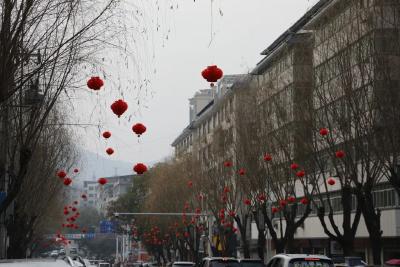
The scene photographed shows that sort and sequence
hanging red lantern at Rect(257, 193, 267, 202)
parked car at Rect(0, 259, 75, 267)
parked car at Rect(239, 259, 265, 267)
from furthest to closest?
hanging red lantern at Rect(257, 193, 267, 202) → parked car at Rect(239, 259, 265, 267) → parked car at Rect(0, 259, 75, 267)

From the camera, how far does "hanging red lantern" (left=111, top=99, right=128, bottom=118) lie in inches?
620

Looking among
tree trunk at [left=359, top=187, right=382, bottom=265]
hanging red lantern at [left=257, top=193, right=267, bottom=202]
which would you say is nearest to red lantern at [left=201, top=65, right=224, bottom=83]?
tree trunk at [left=359, top=187, right=382, bottom=265]

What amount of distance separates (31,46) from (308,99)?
51.1 feet

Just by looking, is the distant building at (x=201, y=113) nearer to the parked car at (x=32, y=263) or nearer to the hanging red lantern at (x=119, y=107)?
the hanging red lantern at (x=119, y=107)

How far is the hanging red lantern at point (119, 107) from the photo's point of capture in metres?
15.8

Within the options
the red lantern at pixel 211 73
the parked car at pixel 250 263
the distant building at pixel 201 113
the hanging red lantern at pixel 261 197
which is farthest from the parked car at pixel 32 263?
the distant building at pixel 201 113

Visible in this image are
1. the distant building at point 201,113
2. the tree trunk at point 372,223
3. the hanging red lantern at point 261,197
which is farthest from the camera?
the distant building at point 201,113

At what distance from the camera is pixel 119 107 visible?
622 inches

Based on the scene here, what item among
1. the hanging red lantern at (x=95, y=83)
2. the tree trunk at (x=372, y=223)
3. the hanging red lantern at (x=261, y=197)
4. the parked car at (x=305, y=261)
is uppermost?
the hanging red lantern at (x=95, y=83)

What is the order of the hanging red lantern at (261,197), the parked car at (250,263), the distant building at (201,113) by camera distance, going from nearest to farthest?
the parked car at (250,263), the hanging red lantern at (261,197), the distant building at (201,113)

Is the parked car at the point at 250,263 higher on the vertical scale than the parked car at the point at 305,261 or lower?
lower

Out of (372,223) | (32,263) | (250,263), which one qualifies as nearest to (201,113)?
(372,223)

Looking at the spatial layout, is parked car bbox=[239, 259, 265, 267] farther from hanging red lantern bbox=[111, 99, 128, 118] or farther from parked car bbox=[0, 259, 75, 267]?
parked car bbox=[0, 259, 75, 267]

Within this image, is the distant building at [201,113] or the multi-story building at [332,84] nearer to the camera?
the multi-story building at [332,84]
